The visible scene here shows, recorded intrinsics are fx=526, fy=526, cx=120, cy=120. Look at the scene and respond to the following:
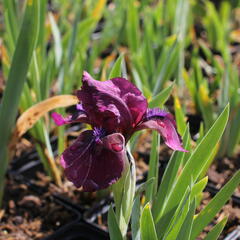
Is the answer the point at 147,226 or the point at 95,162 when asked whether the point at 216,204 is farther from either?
the point at 95,162

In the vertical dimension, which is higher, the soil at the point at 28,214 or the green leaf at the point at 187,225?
the green leaf at the point at 187,225

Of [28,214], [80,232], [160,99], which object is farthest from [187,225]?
[28,214]

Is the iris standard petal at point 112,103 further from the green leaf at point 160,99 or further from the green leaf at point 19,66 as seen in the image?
the green leaf at point 19,66

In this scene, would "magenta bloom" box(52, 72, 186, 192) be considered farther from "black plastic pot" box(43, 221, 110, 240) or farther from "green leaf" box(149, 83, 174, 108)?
"black plastic pot" box(43, 221, 110, 240)

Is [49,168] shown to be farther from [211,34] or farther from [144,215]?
[211,34]

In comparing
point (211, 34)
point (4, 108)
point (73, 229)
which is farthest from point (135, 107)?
point (211, 34)

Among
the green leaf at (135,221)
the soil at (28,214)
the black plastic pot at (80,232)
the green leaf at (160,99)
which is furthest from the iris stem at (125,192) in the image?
the soil at (28,214)
